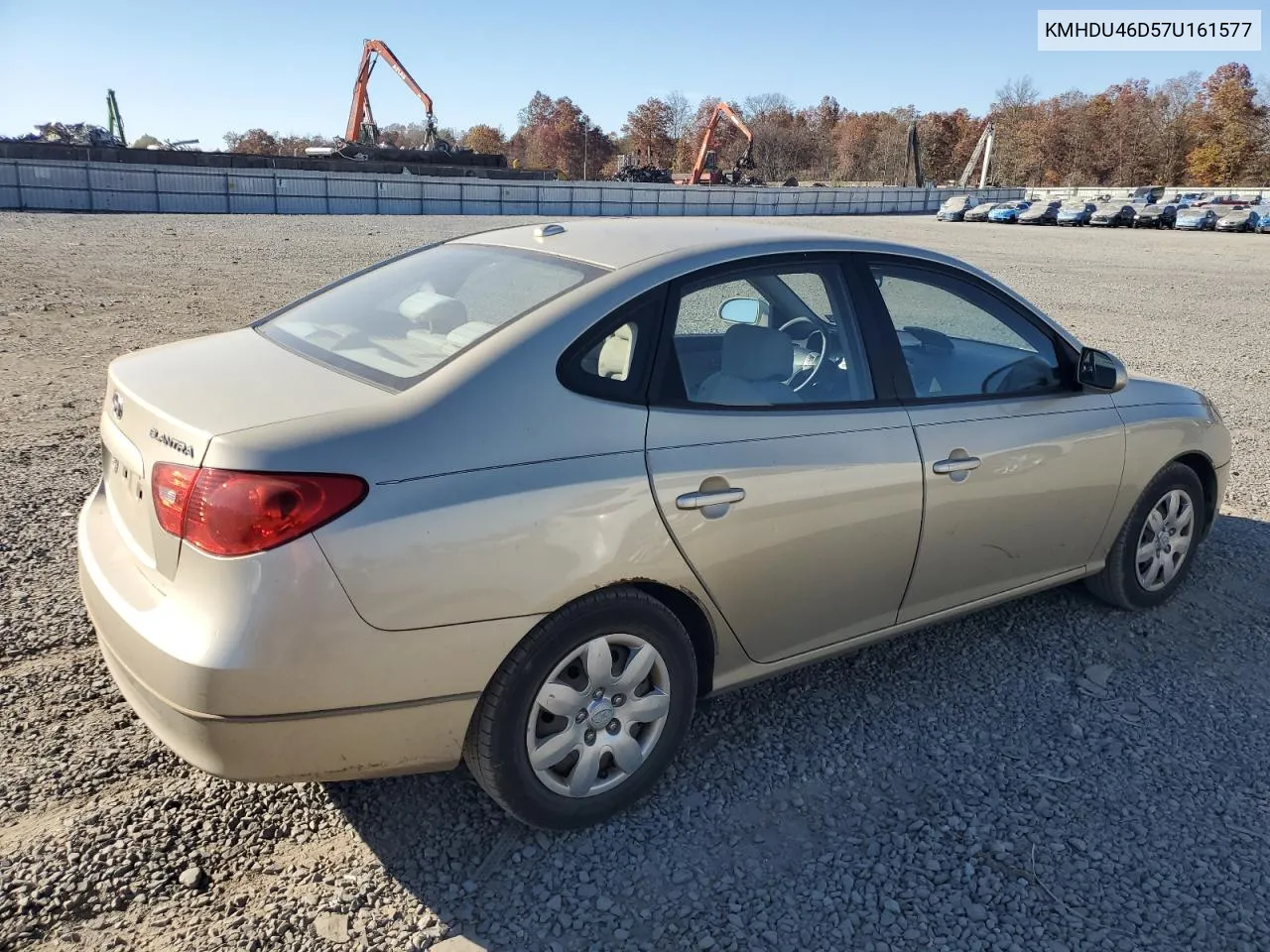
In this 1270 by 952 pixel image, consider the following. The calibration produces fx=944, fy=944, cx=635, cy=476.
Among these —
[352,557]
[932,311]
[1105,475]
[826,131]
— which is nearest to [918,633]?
[1105,475]

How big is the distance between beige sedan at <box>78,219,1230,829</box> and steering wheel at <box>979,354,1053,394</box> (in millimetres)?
12

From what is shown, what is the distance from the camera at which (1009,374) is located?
367 centimetres

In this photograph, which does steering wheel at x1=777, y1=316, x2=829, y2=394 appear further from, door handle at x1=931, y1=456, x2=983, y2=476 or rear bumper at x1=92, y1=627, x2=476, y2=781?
rear bumper at x1=92, y1=627, x2=476, y2=781

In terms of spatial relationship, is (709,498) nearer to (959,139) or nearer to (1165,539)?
(1165,539)

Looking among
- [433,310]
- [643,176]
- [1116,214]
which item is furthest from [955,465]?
[643,176]

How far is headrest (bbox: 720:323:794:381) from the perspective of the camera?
3078mm

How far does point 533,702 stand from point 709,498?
2.46 ft

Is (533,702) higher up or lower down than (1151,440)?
lower down

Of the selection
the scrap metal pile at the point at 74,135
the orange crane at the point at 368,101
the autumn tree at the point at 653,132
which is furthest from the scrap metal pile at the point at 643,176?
the autumn tree at the point at 653,132

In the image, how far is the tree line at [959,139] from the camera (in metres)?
86.1

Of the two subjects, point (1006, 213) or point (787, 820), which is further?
point (1006, 213)

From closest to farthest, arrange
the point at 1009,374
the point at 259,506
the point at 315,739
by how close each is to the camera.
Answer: the point at 259,506, the point at 315,739, the point at 1009,374

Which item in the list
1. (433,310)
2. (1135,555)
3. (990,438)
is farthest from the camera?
(1135,555)

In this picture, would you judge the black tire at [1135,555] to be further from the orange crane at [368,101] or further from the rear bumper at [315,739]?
the orange crane at [368,101]
